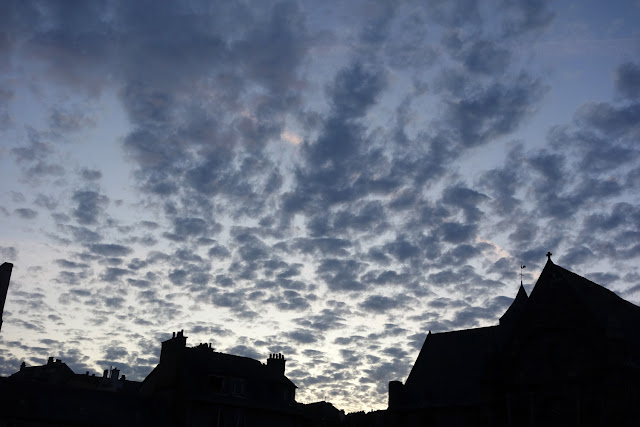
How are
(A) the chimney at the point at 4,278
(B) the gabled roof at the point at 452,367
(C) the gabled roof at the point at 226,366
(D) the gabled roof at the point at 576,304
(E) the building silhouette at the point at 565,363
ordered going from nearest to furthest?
(E) the building silhouette at the point at 565,363, (D) the gabled roof at the point at 576,304, (B) the gabled roof at the point at 452,367, (A) the chimney at the point at 4,278, (C) the gabled roof at the point at 226,366

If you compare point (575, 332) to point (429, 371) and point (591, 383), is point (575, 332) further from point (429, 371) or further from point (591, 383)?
point (429, 371)

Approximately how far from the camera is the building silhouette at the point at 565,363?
142 ft

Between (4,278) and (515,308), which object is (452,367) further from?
(4,278)

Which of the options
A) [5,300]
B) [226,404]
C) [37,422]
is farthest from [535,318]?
[5,300]

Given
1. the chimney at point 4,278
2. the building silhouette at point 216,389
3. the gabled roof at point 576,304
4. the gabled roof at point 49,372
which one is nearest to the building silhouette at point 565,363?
the gabled roof at point 576,304

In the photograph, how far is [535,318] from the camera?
47.8 meters

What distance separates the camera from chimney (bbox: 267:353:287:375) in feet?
239

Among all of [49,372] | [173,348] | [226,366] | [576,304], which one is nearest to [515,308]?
[576,304]

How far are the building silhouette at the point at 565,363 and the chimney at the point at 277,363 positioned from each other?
23589mm

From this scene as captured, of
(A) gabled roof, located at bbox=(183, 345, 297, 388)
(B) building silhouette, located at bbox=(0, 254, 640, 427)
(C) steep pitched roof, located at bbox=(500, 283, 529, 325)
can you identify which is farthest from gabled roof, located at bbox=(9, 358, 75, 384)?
(C) steep pitched roof, located at bbox=(500, 283, 529, 325)

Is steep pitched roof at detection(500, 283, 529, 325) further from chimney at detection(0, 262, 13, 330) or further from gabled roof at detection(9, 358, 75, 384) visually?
gabled roof at detection(9, 358, 75, 384)

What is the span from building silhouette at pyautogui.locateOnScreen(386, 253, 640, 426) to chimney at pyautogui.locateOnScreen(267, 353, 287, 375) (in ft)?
77.4

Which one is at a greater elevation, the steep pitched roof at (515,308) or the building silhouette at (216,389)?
the steep pitched roof at (515,308)

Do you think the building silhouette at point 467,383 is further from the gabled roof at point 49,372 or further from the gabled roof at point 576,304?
the gabled roof at point 49,372
